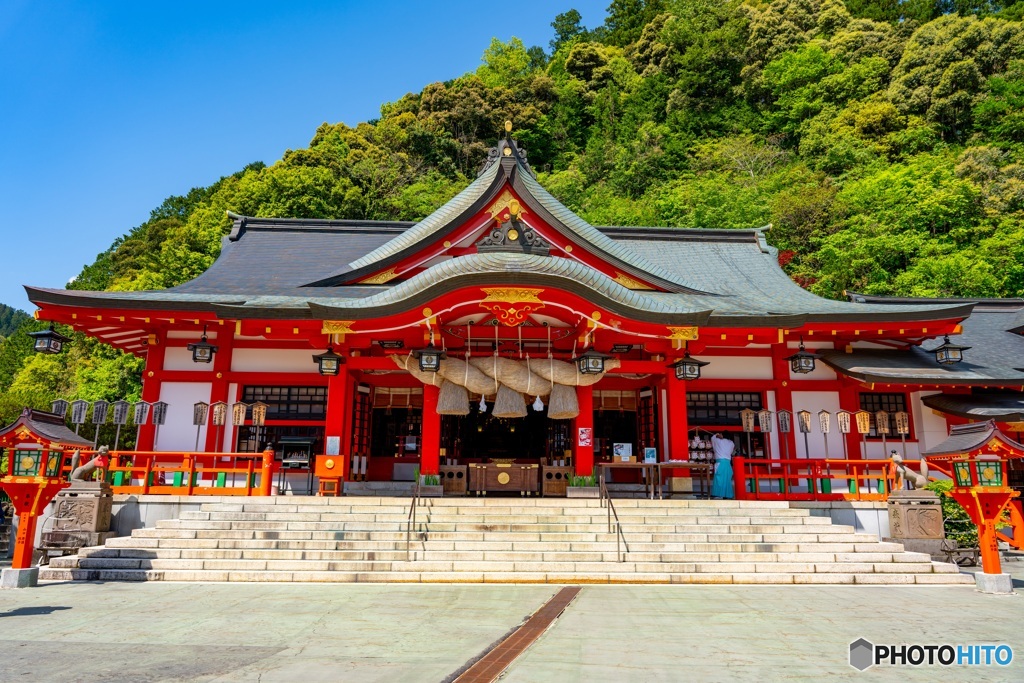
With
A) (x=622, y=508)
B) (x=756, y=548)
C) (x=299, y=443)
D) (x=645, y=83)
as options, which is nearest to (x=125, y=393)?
(x=299, y=443)

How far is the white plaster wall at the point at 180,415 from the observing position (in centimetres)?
1438

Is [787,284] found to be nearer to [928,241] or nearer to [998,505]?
[998,505]

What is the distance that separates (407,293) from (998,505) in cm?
989

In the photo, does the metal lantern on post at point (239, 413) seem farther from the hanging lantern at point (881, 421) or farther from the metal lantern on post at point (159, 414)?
the hanging lantern at point (881, 421)

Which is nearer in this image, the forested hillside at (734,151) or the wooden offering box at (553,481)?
the wooden offering box at (553,481)

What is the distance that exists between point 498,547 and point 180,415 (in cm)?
863

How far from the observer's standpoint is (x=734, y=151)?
4247 cm

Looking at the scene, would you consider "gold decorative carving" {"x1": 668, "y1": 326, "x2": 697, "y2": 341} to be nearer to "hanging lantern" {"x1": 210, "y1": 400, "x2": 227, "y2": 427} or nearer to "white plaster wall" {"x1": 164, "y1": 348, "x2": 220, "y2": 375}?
"hanging lantern" {"x1": 210, "y1": 400, "x2": 227, "y2": 427}

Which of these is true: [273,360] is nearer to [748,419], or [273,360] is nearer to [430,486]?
[430,486]

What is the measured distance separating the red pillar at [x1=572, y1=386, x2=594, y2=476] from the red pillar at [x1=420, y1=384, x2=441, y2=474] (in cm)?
295

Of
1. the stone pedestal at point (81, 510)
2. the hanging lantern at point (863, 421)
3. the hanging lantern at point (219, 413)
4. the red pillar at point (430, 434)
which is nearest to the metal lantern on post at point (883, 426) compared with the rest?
the hanging lantern at point (863, 421)

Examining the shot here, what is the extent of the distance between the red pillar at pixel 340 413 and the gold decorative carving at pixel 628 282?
6728 millimetres

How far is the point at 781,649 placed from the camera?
18.0ft

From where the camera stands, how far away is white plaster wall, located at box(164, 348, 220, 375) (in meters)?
14.6
